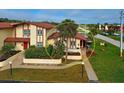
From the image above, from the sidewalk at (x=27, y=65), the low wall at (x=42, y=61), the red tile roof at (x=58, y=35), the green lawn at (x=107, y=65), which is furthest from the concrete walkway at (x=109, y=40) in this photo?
the low wall at (x=42, y=61)

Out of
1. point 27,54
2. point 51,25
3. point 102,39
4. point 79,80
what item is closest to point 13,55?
point 27,54

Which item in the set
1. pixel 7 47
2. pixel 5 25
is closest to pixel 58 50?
pixel 7 47

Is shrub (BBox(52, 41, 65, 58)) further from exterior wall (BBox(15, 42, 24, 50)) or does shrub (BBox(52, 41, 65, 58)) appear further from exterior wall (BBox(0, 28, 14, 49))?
exterior wall (BBox(0, 28, 14, 49))

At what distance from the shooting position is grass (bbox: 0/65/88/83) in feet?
16.4

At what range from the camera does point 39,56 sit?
199 inches

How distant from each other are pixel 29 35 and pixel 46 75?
69cm

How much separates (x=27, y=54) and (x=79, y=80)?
921 millimetres

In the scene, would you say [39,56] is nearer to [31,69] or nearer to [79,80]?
[31,69]

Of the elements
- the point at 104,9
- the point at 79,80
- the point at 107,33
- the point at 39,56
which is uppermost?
the point at 104,9

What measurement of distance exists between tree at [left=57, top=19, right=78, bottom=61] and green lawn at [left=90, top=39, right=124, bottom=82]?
44cm

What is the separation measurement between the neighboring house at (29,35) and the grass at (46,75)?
0.40m

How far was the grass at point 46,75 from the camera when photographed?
499 cm

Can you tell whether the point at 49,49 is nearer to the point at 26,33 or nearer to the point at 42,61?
the point at 42,61

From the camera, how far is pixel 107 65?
5.07 meters
